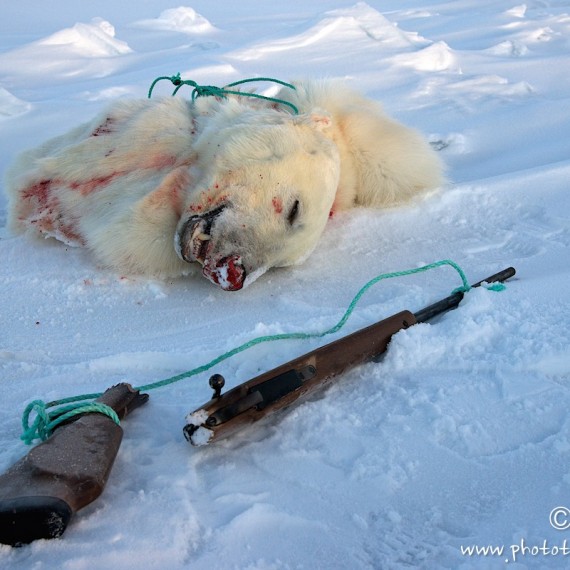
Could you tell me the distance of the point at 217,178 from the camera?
2.55 metres

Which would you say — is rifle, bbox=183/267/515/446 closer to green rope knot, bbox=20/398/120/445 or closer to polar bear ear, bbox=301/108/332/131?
green rope knot, bbox=20/398/120/445

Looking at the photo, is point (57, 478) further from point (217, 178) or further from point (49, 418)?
point (217, 178)

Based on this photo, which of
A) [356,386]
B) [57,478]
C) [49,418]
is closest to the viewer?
[57,478]

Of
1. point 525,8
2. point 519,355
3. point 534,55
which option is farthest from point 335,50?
point 519,355

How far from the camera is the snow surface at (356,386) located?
124 cm

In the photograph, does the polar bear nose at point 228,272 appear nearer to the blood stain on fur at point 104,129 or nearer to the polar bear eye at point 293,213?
the polar bear eye at point 293,213

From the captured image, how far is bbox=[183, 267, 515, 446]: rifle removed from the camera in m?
1.47

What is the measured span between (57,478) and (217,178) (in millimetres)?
1511

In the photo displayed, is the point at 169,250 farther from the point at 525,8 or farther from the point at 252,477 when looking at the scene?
the point at 525,8

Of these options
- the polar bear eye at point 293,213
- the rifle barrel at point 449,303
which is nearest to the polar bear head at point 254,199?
the polar bear eye at point 293,213

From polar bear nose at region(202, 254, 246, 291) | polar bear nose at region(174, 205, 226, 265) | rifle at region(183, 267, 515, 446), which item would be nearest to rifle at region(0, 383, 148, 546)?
rifle at region(183, 267, 515, 446)

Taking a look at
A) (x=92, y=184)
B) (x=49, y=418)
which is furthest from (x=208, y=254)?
(x=49, y=418)

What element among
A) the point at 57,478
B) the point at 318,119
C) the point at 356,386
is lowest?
the point at 356,386

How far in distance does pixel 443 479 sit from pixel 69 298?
167 cm
